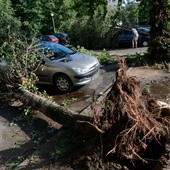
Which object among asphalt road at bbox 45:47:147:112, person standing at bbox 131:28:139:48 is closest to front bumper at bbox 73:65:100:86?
asphalt road at bbox 45:47:147:112

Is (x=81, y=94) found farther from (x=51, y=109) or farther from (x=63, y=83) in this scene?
(x=51, y=109)

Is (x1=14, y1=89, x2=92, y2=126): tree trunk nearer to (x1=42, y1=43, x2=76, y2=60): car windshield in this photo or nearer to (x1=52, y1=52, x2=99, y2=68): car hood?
(x1=52, y1=52, x2=99, y2=68): car hood

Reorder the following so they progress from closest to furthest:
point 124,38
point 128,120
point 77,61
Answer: point 128,120 → point 77,61 → point 124,38

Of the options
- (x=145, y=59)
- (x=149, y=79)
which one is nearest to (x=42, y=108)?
(x=149, y=79)

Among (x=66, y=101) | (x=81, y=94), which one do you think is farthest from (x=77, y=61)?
(x=66, y=101)

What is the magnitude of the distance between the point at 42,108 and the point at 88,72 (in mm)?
2921

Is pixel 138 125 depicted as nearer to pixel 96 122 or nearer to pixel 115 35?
pixel 96 122

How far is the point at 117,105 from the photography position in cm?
661

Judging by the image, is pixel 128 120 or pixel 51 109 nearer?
pixel 128 120

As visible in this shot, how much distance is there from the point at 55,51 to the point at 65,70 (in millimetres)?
1446

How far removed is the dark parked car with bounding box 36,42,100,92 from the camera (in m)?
11.8

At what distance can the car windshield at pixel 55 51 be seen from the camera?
12578 millimetres

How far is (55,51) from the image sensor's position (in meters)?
13.0

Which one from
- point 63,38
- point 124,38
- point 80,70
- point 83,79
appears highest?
point 80,70
